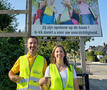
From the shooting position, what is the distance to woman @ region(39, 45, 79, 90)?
1.48 metres

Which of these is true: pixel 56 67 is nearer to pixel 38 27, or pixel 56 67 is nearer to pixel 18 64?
pixel 18 64

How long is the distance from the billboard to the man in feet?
4.58

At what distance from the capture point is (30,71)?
1700mm

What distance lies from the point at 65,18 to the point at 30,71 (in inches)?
86.8

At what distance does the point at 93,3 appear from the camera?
349 cm

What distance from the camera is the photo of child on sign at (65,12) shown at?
3.30 meters

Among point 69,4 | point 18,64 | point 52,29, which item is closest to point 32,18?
point 52,29

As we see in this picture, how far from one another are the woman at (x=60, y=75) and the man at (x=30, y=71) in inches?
6.8

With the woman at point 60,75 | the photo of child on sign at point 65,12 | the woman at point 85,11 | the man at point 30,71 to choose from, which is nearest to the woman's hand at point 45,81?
the woman at point 60,75

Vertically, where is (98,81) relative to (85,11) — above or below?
below

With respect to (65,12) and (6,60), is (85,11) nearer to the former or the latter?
(65,12)

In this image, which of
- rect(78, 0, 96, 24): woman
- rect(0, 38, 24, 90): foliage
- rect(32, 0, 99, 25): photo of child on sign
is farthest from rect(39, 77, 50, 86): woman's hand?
rect(78, 0, 96, 24): woman

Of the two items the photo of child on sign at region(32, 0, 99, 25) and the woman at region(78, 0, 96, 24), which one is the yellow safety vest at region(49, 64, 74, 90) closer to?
the photo of child on sign at region(32, 0, 99, 25)

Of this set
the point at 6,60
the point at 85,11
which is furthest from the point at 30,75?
the point at 85,11
